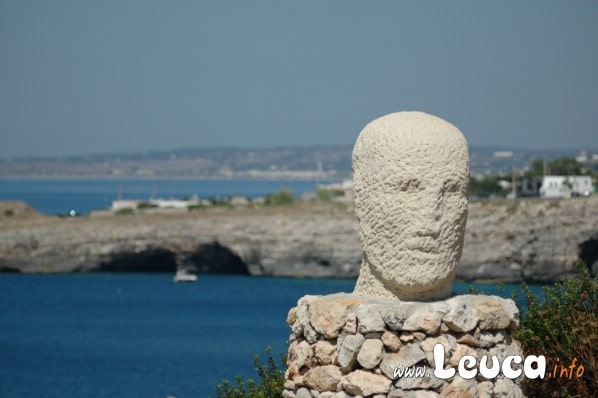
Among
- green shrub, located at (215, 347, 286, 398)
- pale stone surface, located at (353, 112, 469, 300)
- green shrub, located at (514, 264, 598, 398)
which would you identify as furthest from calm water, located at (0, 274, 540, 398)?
pale stone surface, located at (353, 112, 469, 300)

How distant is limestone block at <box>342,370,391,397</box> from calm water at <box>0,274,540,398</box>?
1558 centimetres

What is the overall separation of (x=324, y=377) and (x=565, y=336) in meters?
2.05

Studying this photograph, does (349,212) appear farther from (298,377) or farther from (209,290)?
(298,377)

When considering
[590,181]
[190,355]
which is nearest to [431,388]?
[190,355]

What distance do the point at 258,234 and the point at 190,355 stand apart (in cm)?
2378

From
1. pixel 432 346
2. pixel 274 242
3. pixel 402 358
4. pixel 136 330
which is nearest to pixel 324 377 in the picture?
pixel 402 358

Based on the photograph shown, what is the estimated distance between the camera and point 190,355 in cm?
3206

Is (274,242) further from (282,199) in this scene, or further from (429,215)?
(429,215)

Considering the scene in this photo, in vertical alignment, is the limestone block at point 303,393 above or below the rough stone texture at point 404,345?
below

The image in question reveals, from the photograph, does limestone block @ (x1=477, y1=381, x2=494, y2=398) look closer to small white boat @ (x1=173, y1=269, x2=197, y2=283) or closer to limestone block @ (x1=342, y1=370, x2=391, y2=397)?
limestone block @ (x1=342, y1=370, x2=391, y2=397)

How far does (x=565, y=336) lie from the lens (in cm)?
845

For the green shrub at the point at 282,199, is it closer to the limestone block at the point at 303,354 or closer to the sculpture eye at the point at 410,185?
the limestone block at the point at 303,354

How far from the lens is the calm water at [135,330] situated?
89.5 ft

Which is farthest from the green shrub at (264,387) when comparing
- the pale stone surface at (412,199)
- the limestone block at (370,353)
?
the limestone block at (370,353)
